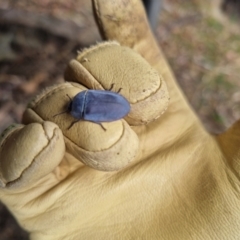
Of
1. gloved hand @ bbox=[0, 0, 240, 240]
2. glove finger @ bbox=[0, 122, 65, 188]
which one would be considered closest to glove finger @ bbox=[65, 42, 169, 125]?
gloved hand @ bbox=[0, 0, 240, 240]

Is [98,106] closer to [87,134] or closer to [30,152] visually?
[87,134]

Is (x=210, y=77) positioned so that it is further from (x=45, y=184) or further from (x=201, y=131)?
(x=45, y=184)

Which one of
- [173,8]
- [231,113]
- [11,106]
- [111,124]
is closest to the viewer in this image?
[111,124]

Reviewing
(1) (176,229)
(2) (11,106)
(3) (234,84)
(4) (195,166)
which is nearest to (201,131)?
(4) (195,166)

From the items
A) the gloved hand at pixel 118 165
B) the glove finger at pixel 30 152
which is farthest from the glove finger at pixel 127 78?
A: the glove finger at pixel 30 152

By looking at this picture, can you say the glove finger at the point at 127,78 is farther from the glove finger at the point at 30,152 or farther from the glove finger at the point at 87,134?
the glove finger at the point at 30,152

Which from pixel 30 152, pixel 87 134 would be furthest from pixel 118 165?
pixel 30 152
